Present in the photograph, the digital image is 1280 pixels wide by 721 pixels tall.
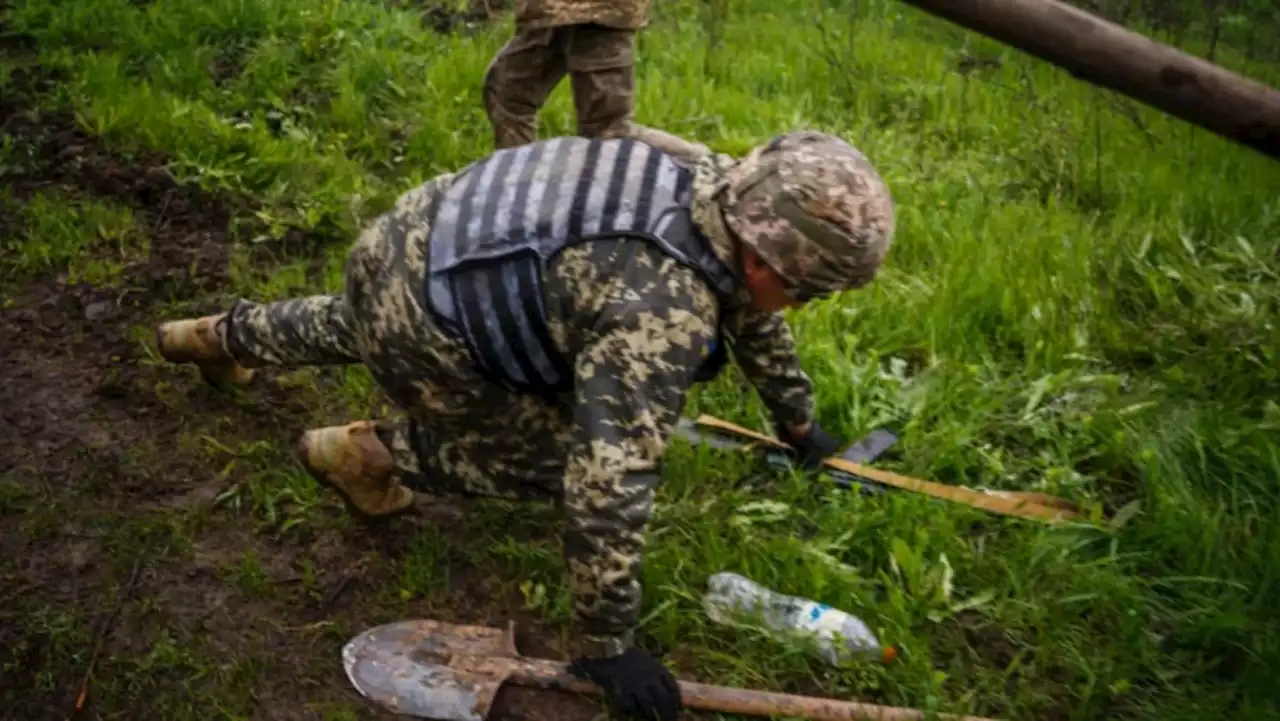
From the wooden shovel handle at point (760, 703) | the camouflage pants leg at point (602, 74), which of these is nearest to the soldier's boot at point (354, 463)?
the wooden shovel handle at point (760, 703)

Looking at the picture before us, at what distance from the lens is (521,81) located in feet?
12.6

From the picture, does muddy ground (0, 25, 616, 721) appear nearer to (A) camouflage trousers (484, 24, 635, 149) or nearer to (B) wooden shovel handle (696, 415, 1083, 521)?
(B) wooden shovel handle (696, 415, 1083, 521)

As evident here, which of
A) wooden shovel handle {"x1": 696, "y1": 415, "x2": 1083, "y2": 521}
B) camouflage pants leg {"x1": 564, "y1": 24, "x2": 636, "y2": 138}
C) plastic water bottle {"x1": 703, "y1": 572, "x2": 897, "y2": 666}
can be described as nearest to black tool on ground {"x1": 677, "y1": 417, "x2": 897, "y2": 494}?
wooden shovel handle {"x1": 696, "y1": 415, "x2": 1083, "y2": 521}

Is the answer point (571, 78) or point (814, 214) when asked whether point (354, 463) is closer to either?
point (814, 214)

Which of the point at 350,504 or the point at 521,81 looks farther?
the point at 521,81

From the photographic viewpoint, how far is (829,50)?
16.8ft

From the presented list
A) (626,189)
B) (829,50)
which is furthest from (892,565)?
(829,50)

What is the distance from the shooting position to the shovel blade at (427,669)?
7.94 feet

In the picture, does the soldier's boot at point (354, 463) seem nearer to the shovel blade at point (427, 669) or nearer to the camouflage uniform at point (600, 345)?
the camouflage uniform at point (600, 345)

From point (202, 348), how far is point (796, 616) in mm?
1723

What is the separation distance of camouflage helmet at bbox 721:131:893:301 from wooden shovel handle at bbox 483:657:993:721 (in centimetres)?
89

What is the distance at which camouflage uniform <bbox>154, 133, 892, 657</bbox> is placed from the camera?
2068 millimetres

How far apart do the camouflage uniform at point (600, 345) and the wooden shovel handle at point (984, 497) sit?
1.89 feet

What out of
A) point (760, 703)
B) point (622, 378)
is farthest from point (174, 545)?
point (760, 703)
